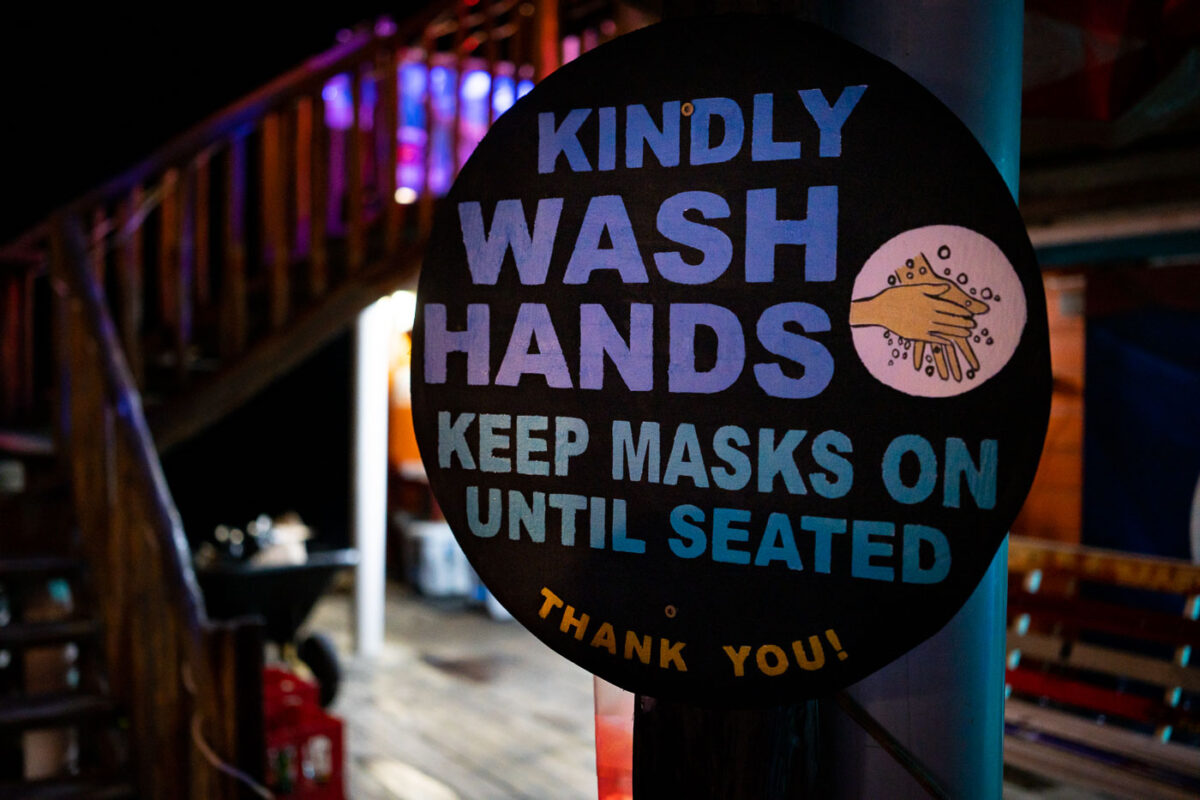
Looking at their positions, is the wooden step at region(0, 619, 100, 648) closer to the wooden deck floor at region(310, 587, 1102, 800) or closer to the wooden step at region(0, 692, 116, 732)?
the wooden step at region(0, 692, 116, 732)

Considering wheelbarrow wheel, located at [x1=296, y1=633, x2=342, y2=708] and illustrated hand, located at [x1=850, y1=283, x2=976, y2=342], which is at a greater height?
illustrated hand, located at [x1=850, y1=283, x2=976, y2=342]

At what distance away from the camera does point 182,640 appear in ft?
10.2

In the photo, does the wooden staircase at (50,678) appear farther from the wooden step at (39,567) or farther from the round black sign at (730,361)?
the round black sign at (730,361)

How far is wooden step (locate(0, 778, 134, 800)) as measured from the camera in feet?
10.9

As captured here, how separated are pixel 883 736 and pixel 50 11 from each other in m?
7.86

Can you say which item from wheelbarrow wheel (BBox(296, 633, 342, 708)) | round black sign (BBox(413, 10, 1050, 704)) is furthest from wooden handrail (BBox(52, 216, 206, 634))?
round black sign (BBox(413, 10, 1050, 704))

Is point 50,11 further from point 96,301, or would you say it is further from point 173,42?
point 96,301

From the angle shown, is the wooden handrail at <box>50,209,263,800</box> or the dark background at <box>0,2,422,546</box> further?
the dark background at <box>0,2,422,546</box>

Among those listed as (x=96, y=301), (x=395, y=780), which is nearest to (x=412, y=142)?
(x=96, y=301)

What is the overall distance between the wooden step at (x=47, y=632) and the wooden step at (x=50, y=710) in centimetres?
21

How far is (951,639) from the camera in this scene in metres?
1.26

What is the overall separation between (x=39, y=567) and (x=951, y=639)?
12.9ft

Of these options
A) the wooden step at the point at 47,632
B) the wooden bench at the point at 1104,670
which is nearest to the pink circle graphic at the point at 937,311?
the wooden step at the point at 47,632

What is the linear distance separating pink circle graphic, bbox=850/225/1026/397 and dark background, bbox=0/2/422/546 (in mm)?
7240
